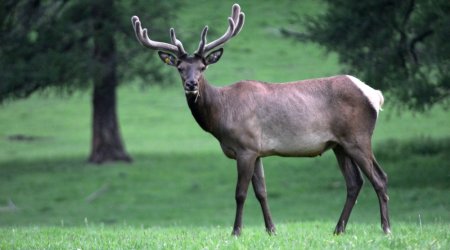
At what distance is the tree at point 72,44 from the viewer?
24672mm

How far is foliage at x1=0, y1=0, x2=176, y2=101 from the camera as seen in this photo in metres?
24.6

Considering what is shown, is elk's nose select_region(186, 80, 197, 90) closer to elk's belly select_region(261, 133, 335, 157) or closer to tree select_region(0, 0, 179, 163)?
elk's belly select_region(261, 133, 335, 157)

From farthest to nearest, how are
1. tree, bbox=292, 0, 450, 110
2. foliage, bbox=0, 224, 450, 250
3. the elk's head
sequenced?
1. tree, bbox=292, 0, 450, 110
2. the elk's head
3. foliage, bbox=0, 224, 450, 250

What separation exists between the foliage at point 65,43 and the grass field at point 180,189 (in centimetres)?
137

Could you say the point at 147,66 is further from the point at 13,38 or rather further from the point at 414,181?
the point at 414,181

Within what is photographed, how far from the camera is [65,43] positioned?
26.0 metres

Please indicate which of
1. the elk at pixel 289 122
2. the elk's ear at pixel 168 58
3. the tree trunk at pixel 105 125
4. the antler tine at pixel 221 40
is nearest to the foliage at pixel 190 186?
the tree trunk at pixel 105 125

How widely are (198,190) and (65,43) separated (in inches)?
229

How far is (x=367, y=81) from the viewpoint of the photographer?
67.8ft

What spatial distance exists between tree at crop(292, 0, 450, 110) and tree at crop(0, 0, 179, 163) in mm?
5751

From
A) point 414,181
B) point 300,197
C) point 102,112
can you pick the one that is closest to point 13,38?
point 102,112

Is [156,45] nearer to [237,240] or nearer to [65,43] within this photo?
[237,240]

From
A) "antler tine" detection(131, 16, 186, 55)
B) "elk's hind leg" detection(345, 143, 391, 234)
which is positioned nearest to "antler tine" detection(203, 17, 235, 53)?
"antler tine" detection(131, 16, 186, 55)

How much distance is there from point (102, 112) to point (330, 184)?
301 inches
